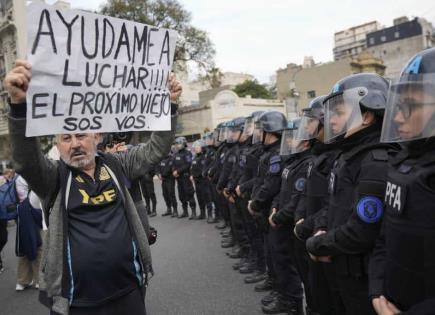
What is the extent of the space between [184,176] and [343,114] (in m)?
8.25

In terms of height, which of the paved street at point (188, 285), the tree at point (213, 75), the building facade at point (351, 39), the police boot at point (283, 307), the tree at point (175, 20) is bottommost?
the paved street at point (188, 285)

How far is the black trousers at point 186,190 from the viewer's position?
35.4 feet

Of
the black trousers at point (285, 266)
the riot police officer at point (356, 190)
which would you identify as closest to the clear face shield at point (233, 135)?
the black trousers at point (285, 266)

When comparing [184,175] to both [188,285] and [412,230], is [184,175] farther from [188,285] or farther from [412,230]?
[412,230]

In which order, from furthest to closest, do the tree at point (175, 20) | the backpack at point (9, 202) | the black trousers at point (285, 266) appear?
the tree at point (175, 20) < the backpack at point (9, 202) < the black trousers at point (285, 266)

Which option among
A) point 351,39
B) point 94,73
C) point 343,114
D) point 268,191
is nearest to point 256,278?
point 268,191

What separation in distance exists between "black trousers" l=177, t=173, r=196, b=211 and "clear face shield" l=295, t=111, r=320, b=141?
22.9ft

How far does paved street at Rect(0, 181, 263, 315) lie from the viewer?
15.8ft

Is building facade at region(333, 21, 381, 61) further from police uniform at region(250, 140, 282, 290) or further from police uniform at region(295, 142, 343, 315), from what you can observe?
police uniform at region(295, 142, 343, 315)

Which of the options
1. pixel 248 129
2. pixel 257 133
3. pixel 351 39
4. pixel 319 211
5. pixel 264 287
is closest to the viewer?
pixel 319 211

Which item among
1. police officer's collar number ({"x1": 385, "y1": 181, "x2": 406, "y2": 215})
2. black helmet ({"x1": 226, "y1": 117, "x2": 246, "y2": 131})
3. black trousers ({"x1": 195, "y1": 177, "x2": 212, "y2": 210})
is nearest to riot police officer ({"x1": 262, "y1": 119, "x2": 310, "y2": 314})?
police officer's collar number ({"x1": 385, "y1": 181, "x2": 406, "y2": 215})

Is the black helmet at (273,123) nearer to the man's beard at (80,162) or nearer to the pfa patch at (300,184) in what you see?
the pfa patch at (300,184)

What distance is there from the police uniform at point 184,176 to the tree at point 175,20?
1939 centimetres

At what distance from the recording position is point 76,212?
237cm
